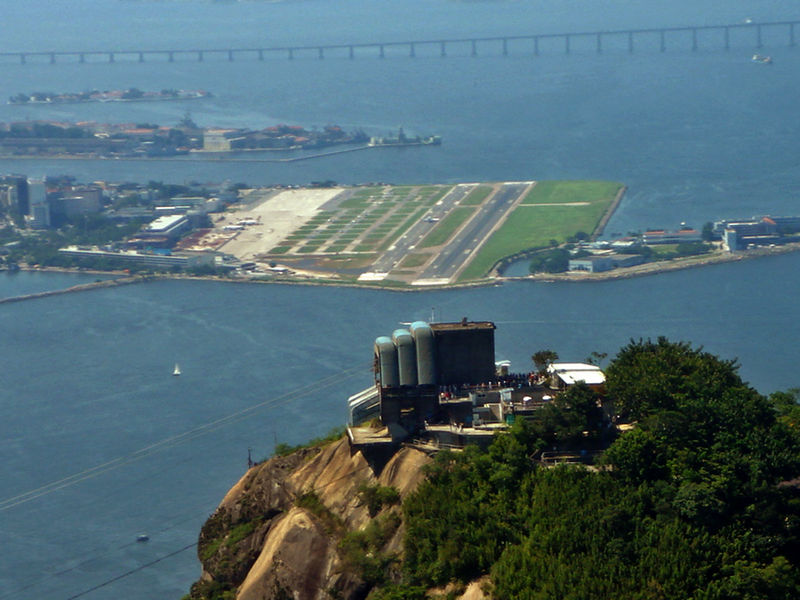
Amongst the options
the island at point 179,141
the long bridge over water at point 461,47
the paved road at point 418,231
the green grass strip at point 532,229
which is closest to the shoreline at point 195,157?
the island at point 179,141

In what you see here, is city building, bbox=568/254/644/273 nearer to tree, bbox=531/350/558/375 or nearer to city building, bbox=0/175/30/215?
city building, bbox=0/175/30/215

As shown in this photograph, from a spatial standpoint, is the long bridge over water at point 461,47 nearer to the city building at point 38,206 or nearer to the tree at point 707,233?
the city building at point 38,206

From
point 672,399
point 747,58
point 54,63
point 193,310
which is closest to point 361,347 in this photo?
point 193,310

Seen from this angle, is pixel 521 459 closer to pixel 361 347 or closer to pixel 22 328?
pixel 361 347

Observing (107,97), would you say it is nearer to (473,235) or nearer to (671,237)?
(473,235)

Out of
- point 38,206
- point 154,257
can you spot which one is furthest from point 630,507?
point 38,206

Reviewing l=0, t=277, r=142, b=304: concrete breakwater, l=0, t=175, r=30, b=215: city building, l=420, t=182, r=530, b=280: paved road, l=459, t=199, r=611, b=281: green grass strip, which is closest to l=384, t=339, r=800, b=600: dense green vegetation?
l=459, t=199, r=611, b=281: green grass strip
